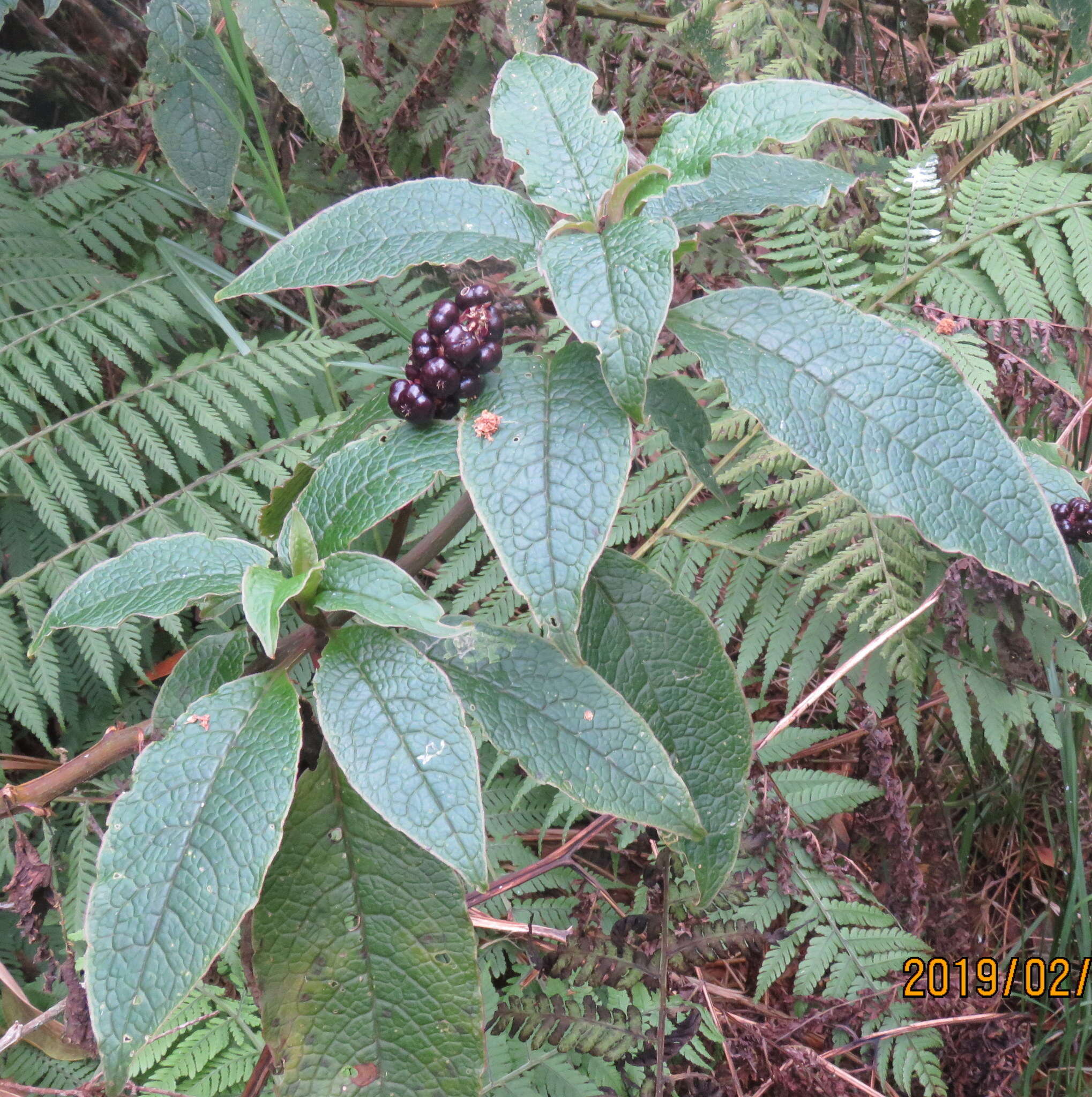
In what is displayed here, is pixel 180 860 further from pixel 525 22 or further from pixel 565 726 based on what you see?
pixel 525 22

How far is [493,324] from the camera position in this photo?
2.65ft

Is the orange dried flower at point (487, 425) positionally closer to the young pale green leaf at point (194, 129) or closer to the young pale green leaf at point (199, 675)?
the young pale green leaf at point (199, 675)

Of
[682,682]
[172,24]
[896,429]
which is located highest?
[172,24]

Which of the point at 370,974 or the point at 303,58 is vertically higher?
the point at 303,58

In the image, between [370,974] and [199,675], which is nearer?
[370,974]

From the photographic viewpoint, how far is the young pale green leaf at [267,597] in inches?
27.7

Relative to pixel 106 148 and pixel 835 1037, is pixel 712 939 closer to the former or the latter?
pixel 835 1037

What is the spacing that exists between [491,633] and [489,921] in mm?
575

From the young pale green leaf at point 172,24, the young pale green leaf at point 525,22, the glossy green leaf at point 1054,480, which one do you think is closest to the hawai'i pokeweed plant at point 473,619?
the glossy green leaf at point 1054,480

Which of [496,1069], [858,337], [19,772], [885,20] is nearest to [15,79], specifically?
[19,772]

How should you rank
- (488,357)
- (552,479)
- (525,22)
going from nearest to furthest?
(552,479), (488,357), (525,22)

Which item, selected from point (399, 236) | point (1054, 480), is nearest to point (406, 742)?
point (399, 236)

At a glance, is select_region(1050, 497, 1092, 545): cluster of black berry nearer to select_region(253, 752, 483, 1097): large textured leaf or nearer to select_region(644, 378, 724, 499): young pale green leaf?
select_region(644, 378, 724, 499): young pale green leaf

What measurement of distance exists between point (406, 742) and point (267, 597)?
0.17m
